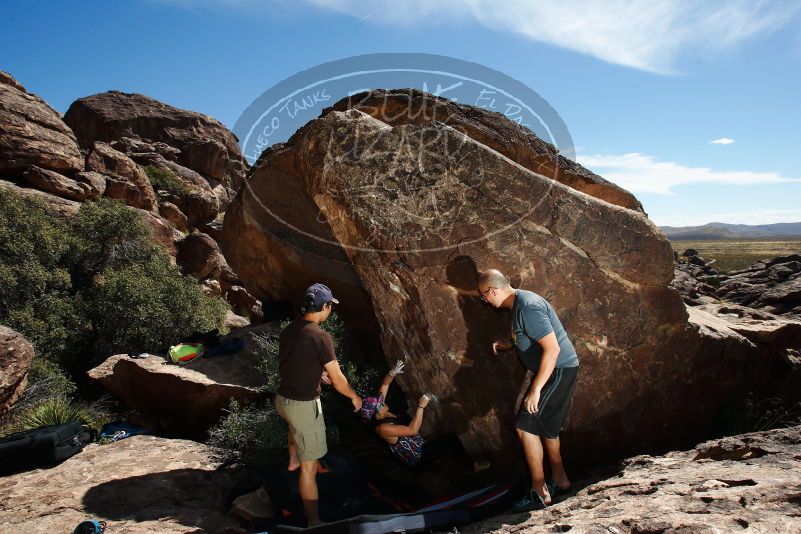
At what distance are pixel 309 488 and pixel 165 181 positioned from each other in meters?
24.1

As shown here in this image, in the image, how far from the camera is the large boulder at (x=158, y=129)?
3106cm

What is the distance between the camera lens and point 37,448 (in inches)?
220

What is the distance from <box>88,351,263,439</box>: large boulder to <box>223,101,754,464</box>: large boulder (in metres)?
3.05

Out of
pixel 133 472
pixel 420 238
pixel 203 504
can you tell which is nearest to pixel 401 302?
pixel 420 238

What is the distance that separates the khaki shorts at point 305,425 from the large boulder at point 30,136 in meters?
15.2

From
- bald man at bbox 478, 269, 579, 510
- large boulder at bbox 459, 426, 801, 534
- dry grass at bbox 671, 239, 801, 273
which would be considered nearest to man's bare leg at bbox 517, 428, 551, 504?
bald man at bbox 478, 269, 579, 510

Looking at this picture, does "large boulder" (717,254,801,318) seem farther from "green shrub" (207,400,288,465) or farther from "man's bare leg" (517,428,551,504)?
"green shrub" (207,400,288,465)

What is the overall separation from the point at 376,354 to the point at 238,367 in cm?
208

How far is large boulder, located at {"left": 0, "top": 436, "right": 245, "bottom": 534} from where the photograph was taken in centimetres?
438

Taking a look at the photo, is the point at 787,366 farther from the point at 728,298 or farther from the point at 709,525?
the point at 728,298

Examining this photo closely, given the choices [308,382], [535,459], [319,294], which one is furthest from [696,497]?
[319,294]

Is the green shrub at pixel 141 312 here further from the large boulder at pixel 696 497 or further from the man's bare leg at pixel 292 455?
the large boulder at pixel 696 497

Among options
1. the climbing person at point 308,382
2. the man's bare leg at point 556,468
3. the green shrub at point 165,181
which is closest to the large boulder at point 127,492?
the climbing person at point 308,382

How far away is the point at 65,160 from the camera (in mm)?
15805
